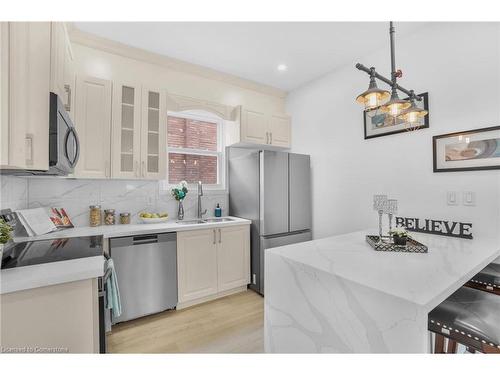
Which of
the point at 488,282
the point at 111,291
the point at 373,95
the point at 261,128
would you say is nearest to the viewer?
the point at 373,95

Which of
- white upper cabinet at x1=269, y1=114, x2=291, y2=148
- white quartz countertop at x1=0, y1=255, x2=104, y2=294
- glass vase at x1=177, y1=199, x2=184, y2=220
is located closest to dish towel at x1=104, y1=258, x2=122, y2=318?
white quartz countertop at x1=0, y1=255, x2=104, y2=294

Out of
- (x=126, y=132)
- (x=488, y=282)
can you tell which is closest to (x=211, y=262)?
(x=126, y=132)

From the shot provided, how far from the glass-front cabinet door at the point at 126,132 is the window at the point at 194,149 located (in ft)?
1.98

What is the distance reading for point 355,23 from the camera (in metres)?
2.19

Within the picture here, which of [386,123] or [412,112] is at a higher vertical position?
[386,123]

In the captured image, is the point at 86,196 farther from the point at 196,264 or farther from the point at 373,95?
the point at 373,95

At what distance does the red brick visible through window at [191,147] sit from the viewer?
3.09 meters

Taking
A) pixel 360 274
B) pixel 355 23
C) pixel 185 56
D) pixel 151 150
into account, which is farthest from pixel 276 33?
pixel 360 274

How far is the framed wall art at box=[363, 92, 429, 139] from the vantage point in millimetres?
2197

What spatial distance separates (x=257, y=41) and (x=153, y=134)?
1.47 metres

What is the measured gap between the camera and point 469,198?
1.94 meters
